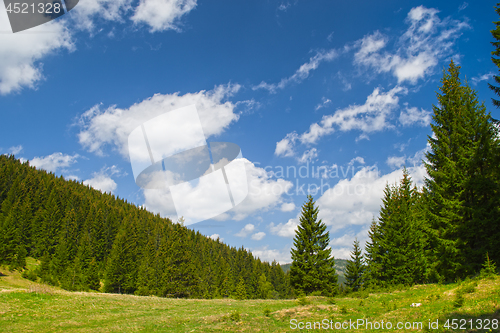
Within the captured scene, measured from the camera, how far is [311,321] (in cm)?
1440

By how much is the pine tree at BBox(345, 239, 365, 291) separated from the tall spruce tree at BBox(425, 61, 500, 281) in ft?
86.8

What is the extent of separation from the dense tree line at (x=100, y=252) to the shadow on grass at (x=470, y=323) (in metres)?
51.6

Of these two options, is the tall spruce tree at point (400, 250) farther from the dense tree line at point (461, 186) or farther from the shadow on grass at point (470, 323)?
the shadow on grass at point (470, 323)

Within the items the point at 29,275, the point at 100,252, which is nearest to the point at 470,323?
the point at 29,275

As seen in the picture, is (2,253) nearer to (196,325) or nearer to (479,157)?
(196,325)

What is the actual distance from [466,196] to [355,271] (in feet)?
101

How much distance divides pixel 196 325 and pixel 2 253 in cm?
6869

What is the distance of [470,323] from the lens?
363 inches

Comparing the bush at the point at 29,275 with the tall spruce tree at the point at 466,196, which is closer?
the tall spruce tree at the point at 466,196

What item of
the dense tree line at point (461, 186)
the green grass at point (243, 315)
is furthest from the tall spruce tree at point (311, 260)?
Result: the green grass at point (243, 315)

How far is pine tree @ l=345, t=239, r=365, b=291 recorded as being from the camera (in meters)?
46.9

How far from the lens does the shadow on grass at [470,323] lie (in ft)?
27.9

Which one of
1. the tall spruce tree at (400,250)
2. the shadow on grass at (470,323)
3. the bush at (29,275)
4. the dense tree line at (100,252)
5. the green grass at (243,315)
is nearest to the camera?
the shadow on grass at (470,323)

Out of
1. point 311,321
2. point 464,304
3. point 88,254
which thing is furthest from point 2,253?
point 464,304
